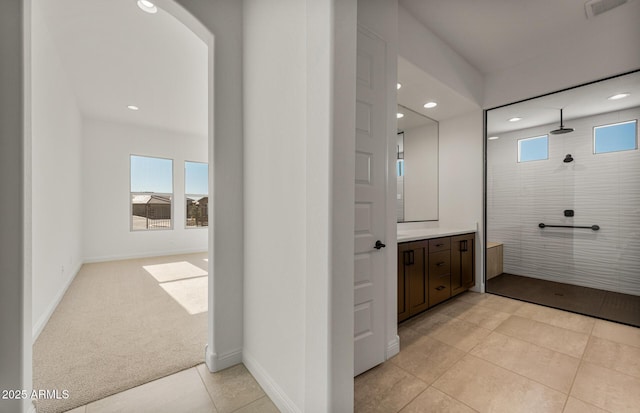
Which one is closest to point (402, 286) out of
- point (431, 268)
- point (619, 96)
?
point (431, 268)

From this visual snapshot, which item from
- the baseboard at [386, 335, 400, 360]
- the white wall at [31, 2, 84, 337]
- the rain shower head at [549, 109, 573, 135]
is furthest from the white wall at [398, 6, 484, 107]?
the white wall at [31, 2, 84, 337]

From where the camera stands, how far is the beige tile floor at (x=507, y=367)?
153 cm

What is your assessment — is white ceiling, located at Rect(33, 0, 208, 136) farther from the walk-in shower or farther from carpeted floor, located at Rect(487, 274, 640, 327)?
carpeted floor, located at Rect(487, 274, 640, 327)

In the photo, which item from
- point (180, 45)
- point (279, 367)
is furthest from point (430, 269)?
point (180, 45)

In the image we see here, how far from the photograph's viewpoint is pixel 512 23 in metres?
2.50

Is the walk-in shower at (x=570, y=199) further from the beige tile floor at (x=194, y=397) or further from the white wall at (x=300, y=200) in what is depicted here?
the beige tile floor at (x=194, y=397)

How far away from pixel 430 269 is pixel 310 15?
2.46 meters

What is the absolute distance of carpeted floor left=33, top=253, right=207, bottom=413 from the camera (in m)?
1.71

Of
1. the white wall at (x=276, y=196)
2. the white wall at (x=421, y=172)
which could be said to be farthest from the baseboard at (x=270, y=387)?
the white wall at (x=421, y=172)

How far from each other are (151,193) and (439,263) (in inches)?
250

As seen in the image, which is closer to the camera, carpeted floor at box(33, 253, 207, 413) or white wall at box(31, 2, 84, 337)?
carpeted floor at box(33, 253, 207, 413)

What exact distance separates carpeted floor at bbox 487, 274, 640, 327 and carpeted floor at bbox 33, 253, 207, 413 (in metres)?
3.79

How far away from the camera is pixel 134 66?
3492 millimetres

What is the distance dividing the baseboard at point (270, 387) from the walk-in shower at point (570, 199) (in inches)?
129
